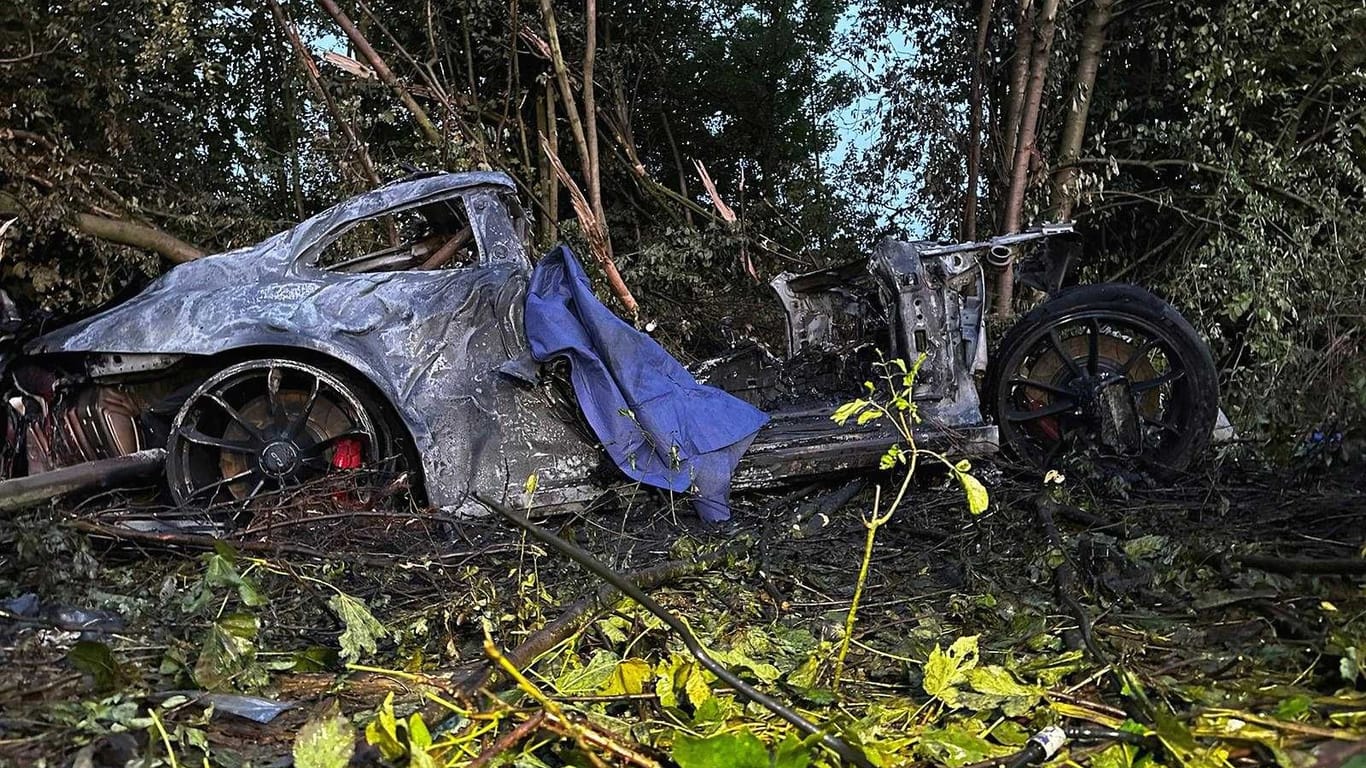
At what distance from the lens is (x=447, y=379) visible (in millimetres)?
4406

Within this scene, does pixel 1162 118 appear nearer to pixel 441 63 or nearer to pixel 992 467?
pixel 992 467

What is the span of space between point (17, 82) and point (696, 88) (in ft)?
23.2

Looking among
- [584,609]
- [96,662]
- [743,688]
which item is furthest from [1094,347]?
[96,662]

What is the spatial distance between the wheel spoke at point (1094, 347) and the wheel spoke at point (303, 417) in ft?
12.0

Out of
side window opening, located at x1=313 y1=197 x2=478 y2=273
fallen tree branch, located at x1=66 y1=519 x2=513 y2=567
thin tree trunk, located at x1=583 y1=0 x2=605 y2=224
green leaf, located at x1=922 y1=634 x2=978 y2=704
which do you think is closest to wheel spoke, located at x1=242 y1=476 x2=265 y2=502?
fallen tree branch, located at x1=66 y1=519 x2=513 y2=567

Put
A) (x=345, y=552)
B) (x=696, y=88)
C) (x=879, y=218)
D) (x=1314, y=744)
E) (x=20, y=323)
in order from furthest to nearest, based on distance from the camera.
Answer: (x=696, y=88)
(x=879, y=218)
(x=20, y=323)
(x=345, y=552)
(x=1314, y=744)

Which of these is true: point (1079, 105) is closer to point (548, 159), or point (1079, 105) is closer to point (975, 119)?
point (975, 119)

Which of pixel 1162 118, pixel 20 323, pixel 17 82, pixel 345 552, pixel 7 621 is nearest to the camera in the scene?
pixel 7 621

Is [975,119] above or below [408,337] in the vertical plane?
above

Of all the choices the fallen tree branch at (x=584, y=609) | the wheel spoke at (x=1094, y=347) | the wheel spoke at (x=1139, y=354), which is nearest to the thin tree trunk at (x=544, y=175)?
the wheel spoke at (x=1094, y=347)

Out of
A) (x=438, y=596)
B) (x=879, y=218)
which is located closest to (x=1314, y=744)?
(x=438, y=596)

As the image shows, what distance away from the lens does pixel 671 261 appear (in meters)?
9.99

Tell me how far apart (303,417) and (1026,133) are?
6350 mm

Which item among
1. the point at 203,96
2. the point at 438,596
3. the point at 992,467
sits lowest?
the point at 438,596
